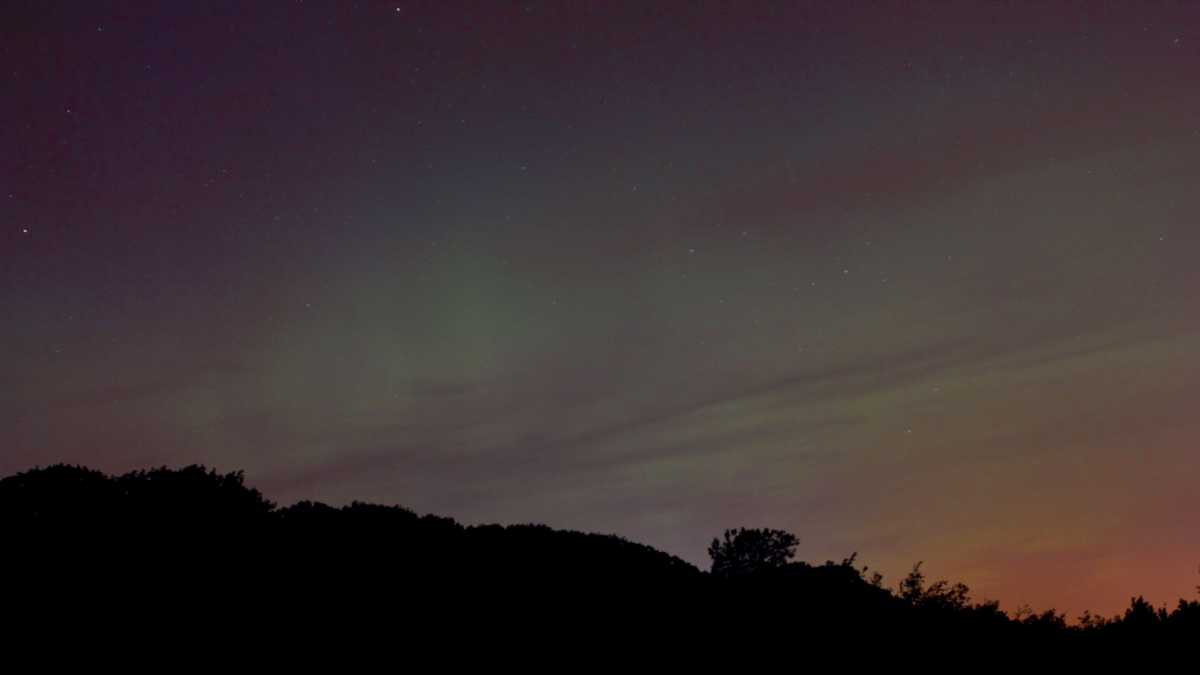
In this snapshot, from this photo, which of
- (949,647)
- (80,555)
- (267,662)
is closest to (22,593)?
(80,555)

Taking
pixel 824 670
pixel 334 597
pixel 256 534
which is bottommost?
pixel 824 670

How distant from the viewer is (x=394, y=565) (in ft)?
104

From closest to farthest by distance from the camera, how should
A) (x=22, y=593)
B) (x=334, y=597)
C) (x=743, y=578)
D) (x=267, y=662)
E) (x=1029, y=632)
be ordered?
(x=267, y=662)
(x=22, y=593)
(x=334, y=597)
(x=1029, y=632)
(x=743, y=578)

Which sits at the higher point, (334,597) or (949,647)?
(334,597)

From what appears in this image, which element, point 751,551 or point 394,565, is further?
point 751,551

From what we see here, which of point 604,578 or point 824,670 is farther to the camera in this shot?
point 604,578

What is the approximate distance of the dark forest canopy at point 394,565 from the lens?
28656 mm

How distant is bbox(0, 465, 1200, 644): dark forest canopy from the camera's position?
28.7m

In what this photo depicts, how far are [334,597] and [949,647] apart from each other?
18043 millimetres

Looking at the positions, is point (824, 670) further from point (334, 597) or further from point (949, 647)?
point (334, 597)

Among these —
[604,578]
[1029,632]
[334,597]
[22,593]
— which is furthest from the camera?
[604,578]

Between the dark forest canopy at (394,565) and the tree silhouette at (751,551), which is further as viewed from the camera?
the tree silhouette at (751,551)

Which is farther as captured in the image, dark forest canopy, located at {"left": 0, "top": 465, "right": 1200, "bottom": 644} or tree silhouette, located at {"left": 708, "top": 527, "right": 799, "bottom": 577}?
tree silhouette, located at {"left": 708, "top": 527, "right": 799, "bottom": 577}

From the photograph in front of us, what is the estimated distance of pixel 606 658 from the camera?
27453mm
